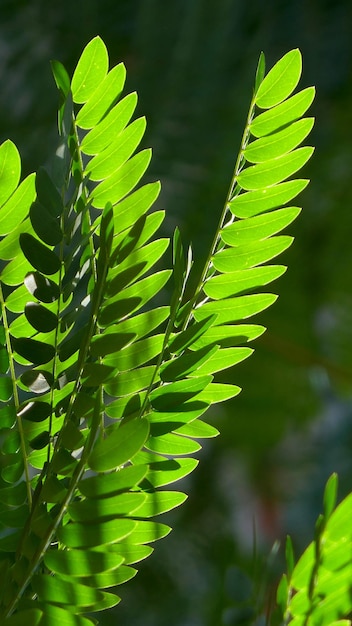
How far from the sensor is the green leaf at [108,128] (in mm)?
204

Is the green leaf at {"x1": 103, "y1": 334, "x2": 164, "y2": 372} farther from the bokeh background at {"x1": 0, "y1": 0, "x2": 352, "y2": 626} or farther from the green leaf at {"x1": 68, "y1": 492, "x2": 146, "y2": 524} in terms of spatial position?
the bokeh background at {"x1": 0, "y1": 0, "x2": 352, "y2": 626}

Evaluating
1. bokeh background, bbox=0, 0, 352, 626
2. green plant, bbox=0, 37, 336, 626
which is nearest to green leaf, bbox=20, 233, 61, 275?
green plant, bbox=0, 37, 336, 626

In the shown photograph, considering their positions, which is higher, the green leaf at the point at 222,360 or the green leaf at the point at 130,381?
the green leaf at the point at 130,381

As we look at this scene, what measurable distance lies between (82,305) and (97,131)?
0.05 m

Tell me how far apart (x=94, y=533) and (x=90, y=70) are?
115mm

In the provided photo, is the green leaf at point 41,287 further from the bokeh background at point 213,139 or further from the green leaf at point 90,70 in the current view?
the bokeh background at point 213,139

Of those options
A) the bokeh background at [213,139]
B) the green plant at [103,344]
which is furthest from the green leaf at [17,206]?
the bokeh background at [213,139]

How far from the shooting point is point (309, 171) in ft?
2.72

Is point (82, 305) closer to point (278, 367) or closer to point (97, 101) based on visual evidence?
point (97, 101)

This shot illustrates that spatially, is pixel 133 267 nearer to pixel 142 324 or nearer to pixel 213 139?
pixel 142 324

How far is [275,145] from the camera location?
22cm

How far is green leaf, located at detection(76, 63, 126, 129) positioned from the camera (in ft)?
0.66

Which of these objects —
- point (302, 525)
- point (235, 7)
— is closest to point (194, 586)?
point (302, 525)

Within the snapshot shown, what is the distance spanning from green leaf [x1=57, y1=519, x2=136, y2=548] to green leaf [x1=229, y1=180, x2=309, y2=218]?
94 millimetres
